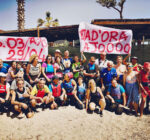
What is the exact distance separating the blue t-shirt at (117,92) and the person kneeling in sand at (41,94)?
6.47ft

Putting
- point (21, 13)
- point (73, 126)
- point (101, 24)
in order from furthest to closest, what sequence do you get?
point (21, 13) → point (101, 24) → point (73, 126)

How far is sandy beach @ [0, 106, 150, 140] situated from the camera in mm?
3834

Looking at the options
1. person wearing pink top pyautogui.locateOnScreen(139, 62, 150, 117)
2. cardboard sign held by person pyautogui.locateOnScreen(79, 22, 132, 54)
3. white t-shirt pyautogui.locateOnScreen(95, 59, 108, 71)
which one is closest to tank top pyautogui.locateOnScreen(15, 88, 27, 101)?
white t-shirt pyautogui.locateOnScreen(95, 59, 108, 71)

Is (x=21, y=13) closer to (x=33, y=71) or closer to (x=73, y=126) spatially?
(x=33, y=71)

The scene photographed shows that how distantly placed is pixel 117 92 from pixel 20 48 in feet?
13.0

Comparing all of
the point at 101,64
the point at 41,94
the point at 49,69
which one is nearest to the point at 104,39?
the point at 101,64

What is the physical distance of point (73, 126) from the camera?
4.28 m

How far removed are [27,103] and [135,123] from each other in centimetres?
331

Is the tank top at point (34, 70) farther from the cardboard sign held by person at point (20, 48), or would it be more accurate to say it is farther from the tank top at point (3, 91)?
the cardboard sign held by person at point (20, 48)

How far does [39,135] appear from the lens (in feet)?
12.6

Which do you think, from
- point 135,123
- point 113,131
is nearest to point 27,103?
point 113,131

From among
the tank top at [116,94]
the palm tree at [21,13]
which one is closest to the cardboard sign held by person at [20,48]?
the tank top at [116,94]

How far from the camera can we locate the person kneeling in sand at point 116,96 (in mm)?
5062

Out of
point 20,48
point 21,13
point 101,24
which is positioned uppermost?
point 21,13
